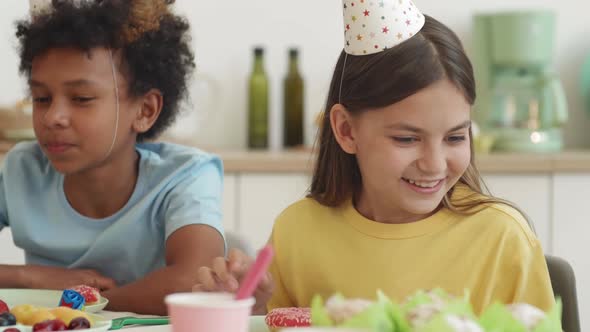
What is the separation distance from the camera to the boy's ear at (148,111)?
1.72 m

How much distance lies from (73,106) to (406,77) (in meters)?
0.58

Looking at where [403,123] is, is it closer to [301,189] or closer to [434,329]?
[434,329]

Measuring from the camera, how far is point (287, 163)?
9.58 ft

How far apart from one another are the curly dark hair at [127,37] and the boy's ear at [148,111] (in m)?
0.01

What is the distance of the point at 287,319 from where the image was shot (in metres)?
1.03

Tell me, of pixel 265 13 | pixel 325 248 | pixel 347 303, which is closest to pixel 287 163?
pixel 265 13

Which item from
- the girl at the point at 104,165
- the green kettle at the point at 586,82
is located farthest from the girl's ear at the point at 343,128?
the green kettle at the point at 586,82

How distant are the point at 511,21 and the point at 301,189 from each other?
36.0 inches

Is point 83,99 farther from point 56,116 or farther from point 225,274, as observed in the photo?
point 225,274

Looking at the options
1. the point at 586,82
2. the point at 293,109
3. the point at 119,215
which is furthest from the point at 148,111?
the point at 586,82

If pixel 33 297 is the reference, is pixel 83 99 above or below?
above

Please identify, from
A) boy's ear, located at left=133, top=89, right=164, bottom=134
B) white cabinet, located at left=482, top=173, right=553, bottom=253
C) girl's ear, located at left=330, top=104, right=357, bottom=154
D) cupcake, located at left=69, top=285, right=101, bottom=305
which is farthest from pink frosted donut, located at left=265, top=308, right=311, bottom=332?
white cabinet, located at left=482, top=173, right=553, bottom=253

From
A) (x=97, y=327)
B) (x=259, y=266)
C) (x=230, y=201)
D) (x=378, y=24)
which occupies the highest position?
(x=378, y=24)

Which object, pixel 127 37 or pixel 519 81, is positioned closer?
pixel 127 37
